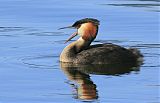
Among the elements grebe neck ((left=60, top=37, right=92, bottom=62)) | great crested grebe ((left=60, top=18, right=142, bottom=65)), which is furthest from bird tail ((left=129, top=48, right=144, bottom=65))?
grebe neck ((left=60, top=37, right=92, bottom=62))

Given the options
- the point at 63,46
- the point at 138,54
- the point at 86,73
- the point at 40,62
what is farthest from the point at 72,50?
the point at 86,73

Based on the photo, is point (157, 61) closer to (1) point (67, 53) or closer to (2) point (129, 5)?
(1) point (67, 53)

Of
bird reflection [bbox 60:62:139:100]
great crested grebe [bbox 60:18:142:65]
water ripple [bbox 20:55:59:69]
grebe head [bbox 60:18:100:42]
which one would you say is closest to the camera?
bird reflection [bbox 60:62:139:100]

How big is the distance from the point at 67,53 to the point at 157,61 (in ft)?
6.26

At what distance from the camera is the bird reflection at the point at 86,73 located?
14.8 meters

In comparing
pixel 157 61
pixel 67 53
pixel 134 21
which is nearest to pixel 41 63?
pixel 67 53

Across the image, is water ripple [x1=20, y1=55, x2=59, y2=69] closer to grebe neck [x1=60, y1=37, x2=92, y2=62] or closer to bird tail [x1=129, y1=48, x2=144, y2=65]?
grebe neck [x1=60, y1=37, x2=92, y2=62]

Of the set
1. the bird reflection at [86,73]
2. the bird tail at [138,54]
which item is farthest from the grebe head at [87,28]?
the bird reflection at [86,73]

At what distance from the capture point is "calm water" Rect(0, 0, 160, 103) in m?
14.6

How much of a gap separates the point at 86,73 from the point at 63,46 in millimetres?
2903

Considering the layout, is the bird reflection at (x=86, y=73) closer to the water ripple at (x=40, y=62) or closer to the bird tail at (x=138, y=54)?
the water ripple at (x=40, y=62)

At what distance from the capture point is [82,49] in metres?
18.5

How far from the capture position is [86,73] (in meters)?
16.7

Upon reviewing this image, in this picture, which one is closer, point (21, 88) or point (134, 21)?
point (21, 88)
